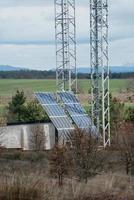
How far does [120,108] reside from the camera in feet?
176

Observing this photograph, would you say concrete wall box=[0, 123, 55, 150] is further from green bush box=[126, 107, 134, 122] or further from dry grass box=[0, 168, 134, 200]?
dry grass box=[0, 168, 134, 200]

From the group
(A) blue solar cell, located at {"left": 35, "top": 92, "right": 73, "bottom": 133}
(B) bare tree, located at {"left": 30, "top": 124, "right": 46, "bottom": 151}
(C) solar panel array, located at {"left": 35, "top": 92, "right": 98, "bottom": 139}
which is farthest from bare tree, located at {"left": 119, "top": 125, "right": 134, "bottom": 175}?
(B) bare tree, located at {"left": 30, "top": 124, "right": 46, "bottom": 151}

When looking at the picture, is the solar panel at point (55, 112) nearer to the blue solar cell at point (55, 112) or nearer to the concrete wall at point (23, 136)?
the blue solar cell at point (55, 112)

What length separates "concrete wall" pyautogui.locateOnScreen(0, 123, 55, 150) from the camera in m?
39.3

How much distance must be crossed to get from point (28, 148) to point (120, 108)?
1571cm

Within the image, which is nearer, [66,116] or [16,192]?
[16,192]

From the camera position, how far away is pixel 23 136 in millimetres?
39844

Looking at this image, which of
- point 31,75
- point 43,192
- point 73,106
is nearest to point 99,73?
point 73,106

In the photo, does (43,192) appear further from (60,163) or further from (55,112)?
(55,112)

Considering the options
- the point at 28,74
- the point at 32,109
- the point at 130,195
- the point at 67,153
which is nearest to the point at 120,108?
the point at 32,109

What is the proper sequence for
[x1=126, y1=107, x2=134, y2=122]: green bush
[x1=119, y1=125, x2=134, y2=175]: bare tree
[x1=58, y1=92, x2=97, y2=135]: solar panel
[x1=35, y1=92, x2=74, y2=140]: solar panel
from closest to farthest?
[x1=119, y1=125, x2=134, y2=175]: bare tree, [x1=35, y1=92, x2=74, y2=140]: solar panel, [x1=58, y1=92, x2=97, y2=135]: solar panel, [x1=126, y1=107, x2=134, y2=122]: green bush

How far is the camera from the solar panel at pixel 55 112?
37.3 metres

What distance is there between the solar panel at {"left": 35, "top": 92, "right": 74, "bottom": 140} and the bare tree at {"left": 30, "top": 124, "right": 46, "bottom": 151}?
1.26 meters

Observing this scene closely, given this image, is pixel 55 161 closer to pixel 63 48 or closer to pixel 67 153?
pixel 67 153
